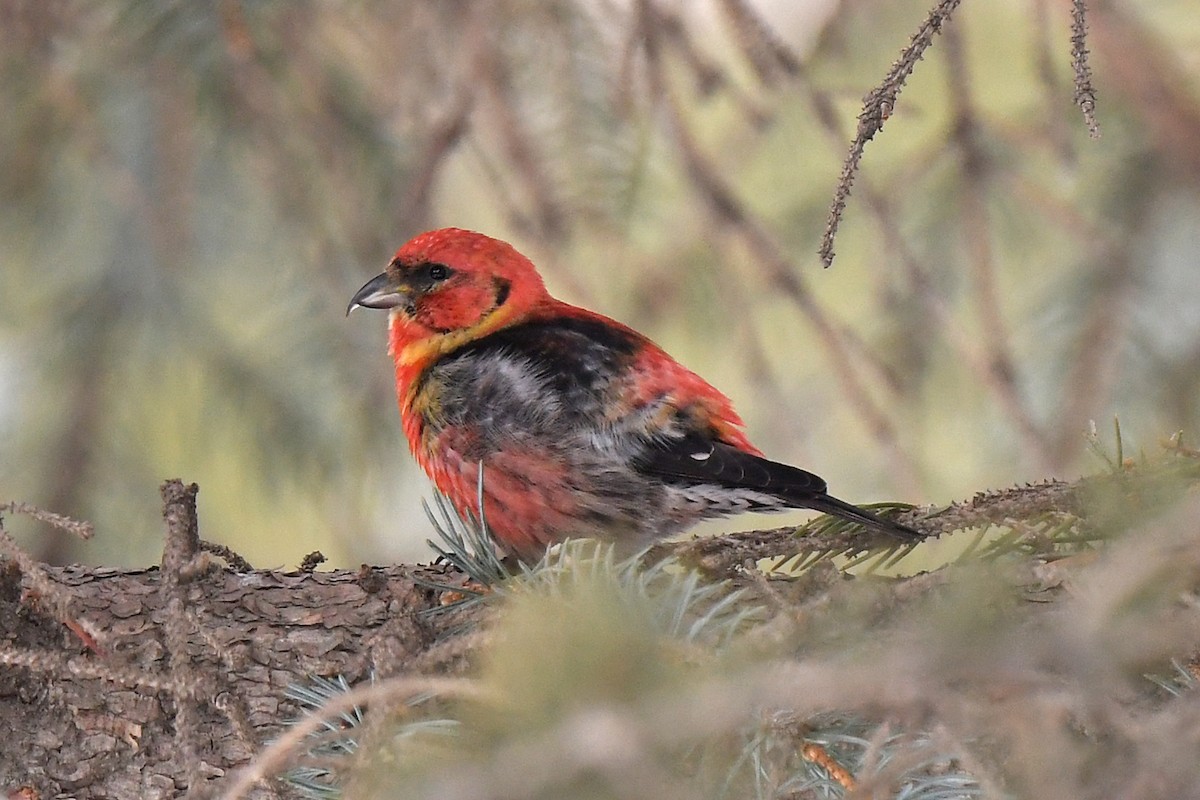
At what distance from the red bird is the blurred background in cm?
33

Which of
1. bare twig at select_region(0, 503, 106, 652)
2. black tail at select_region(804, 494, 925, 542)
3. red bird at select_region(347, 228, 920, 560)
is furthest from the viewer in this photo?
red bird at select_region(347, 228, 920, 560)

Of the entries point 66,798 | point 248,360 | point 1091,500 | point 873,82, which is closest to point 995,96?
point 873,82

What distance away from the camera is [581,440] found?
112 inches

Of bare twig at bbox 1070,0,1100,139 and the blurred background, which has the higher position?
the blurred background

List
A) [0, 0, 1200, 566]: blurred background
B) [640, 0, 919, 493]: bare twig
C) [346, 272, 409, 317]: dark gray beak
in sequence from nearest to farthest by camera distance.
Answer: [640, 0, 919, 493]: bare twig, [0, 0, 1200, 566]: blurred background, [346, 272, 409, 317]: dark gray beak

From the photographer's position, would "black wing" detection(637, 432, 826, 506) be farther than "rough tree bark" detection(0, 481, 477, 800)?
Yes

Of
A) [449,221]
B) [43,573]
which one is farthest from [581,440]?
[449,221]

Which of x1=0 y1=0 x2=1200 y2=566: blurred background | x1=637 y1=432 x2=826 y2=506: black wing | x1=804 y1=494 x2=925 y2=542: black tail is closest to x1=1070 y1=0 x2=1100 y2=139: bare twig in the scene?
x1=804 y1=494 x2=925 y2=542: black tail

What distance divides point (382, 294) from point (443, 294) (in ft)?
0.52

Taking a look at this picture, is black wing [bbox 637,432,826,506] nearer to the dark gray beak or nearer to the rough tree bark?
the rough tree bark

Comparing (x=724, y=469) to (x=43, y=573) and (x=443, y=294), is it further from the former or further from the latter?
(x=43, y=573)

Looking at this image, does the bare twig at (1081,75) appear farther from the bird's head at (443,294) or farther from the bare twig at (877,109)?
the bird's head at (443,294)

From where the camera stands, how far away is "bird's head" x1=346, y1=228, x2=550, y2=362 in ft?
11.4

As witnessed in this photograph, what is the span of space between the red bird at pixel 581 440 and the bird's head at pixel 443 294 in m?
0.23
